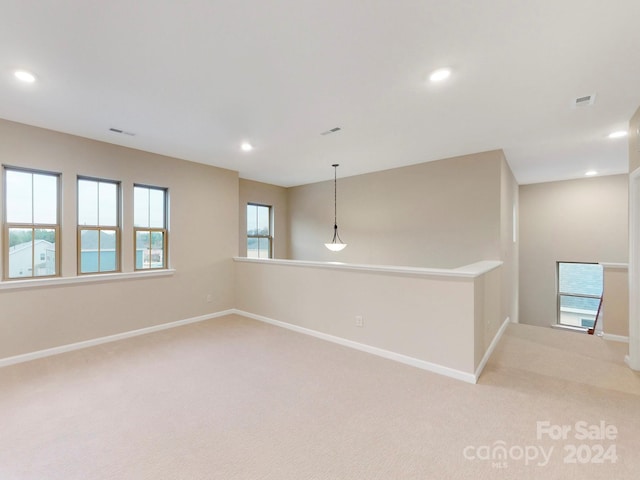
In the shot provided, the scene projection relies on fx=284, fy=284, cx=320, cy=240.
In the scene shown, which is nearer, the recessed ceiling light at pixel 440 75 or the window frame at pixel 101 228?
the recessed ceiling light at pixel 440 75

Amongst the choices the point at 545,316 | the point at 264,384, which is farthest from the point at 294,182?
the point at 545,316

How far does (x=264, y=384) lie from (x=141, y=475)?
1188 mm

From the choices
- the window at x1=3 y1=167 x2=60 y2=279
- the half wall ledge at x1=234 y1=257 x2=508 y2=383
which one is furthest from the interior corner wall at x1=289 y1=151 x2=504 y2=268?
the window at x1=3 y1=167 x2=60 y2=279

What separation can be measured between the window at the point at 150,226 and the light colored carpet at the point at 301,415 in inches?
55.7

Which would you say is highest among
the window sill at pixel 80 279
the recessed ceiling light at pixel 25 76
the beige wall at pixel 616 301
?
the recessed ceiling light at pixel 25 76

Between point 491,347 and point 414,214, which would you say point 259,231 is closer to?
point 414,214

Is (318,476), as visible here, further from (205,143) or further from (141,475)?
(205,143)

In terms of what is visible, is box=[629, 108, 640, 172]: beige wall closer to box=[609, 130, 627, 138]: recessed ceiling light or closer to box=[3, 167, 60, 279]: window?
box=[609, 130, 627, 138]: recessed ceiling light

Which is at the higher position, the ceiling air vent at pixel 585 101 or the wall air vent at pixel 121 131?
the wall air vent at pixel 121 131

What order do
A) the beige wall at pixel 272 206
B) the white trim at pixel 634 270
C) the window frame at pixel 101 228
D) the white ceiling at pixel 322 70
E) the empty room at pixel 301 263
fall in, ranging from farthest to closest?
the beige wall at pixel 272 206 < the window frame at pixel 101 228 < the white trim at pixel 634 270 < the empty room at pixel 301 263 < the white ceiling at pixel 322 70

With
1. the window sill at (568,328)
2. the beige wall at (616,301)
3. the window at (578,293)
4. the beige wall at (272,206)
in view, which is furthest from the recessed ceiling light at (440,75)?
the window sill at (568,328)

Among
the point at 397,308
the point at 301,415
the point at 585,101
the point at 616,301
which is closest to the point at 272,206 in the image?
the point at 397,308

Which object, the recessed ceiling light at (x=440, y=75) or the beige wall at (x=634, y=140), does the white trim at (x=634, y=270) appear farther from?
the recessed ceiling light at (x=440, y=75)

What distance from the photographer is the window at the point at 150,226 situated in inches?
170
